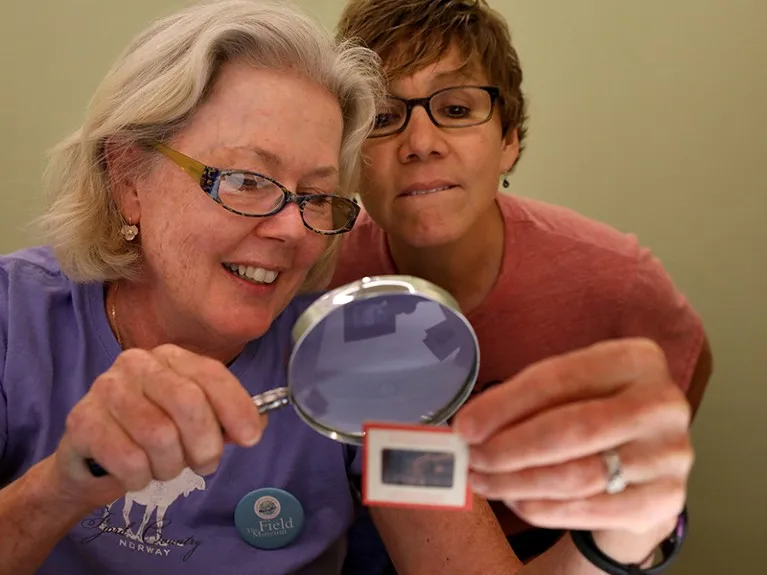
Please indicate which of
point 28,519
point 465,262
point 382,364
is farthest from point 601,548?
point 465,262

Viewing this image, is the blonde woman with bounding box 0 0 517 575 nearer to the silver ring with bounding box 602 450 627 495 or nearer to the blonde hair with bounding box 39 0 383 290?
the blonde hair with bounding box 39 0 383 290

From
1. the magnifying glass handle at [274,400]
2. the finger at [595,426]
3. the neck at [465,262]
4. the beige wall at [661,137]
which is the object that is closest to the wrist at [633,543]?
the finger at [595,426]

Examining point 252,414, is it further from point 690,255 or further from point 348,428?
point 690,255

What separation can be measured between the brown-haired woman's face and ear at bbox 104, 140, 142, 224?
1.34ft

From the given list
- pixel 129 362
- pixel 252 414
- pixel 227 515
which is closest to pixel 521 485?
pixel 252 414

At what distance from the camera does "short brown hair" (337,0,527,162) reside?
1.25m

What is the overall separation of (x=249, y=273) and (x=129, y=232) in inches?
8.8

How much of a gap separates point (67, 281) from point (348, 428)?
63cm

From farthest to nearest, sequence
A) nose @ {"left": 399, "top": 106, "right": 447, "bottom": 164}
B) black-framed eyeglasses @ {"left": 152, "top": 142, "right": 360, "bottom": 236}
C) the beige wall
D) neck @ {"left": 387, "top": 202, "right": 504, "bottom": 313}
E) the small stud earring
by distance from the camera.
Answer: the beige wall < neck @ {"left": 387, "top": 202, "right": 504, "bottom": 313} < nose @ {"left": 399, "top": 106, "right": 447, "bottom": 164} < the small stud earring < black-framed eyeglasses @ {"left": 152, "top": 142, "right": 360, "bottom": 236}

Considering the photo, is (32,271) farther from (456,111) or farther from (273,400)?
(456,111)

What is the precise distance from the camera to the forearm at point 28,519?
79 cm

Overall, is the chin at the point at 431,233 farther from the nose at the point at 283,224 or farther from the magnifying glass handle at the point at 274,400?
the magnifying glass handle at the point at 274,400

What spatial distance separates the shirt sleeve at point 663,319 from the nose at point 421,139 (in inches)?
20.0

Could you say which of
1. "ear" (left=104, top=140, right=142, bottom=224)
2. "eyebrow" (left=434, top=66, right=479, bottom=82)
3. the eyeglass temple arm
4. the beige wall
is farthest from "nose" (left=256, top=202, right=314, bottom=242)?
the beige wall
